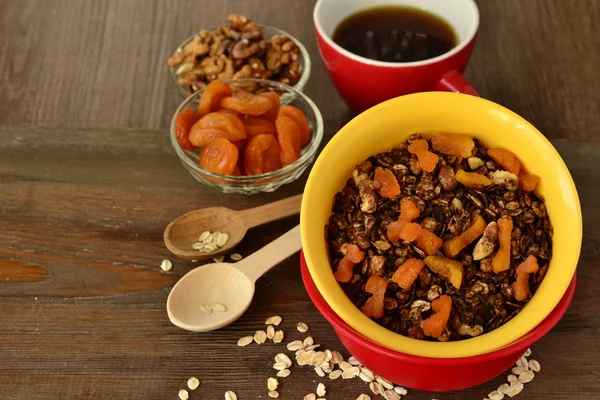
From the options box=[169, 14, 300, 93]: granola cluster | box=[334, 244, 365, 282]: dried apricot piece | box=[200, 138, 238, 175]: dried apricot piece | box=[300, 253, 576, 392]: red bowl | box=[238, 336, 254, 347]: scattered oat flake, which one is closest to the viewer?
box=[300, 253, 576, 392]: red bowl

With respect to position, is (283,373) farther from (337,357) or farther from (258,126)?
(258,126)

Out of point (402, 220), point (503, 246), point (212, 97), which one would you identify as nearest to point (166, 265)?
point (212, 97)

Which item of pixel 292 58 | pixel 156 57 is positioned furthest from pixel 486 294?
pixel 156 57

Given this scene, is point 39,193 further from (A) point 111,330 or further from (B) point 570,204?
(B) point 570,204

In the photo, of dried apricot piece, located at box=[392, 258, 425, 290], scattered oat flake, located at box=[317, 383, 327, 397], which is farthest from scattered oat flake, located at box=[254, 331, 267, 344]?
dried apricot piece, located at box=[392, 258, 425, 290]

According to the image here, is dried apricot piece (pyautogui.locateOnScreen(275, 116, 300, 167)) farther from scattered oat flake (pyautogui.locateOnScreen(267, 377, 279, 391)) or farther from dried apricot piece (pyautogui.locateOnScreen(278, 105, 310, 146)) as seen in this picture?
scattered oat flake (pyautogui.locateOnScreen(267, 377, 279, 391))

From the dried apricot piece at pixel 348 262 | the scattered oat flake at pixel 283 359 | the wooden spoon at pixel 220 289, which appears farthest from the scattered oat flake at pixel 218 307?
the dried apricot piece at pixel 348 262
